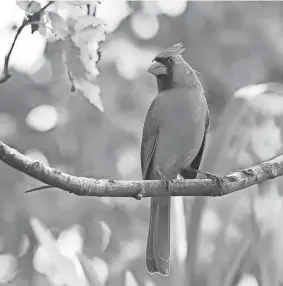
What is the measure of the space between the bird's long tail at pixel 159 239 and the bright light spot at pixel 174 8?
88cm

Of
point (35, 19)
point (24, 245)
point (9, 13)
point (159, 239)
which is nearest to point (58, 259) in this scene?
point (159, 239)

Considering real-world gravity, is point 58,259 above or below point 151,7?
below

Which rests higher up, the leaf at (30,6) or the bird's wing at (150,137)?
the bird's wing at (150,137)

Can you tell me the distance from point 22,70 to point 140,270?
0.80 meters

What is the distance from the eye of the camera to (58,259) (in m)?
1.36

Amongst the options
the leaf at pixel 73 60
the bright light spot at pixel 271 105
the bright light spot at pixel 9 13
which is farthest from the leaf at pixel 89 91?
the bright light spot at pixel 271 105

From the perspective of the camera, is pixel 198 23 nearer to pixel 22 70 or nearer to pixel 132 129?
pixel 132 129

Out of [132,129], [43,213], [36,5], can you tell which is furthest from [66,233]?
[36,5]

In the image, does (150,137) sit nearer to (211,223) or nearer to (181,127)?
(181,127)

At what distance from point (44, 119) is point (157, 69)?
3.02 feet

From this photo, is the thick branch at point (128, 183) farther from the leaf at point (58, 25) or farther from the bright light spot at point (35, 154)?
the bright light spot at point (35, 154)

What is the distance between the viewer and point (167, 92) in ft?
3.90

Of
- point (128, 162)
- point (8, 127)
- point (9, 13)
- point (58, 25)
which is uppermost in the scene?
point (8, 127)

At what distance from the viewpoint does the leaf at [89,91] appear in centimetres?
64
